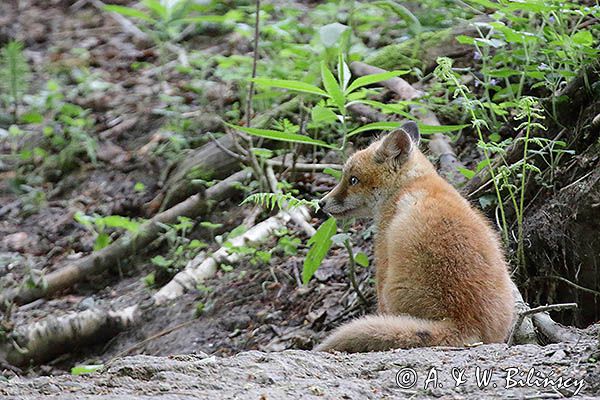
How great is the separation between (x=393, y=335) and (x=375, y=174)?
1.67 meters

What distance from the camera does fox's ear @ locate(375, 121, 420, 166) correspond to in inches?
222

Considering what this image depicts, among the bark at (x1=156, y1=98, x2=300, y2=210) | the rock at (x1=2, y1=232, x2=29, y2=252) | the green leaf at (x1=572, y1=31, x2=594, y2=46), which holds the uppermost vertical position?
the green leaf at (x1=572, y1=31, x2=594, y2=46)

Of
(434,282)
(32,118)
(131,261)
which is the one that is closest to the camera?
(434,282)

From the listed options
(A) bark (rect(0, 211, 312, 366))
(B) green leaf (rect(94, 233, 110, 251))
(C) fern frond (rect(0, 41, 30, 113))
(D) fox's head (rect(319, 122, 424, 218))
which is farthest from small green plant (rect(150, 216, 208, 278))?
(C) fern frond (rect(0, 41, 30, 113))

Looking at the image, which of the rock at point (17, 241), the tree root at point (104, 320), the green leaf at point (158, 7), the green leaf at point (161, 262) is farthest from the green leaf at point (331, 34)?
the rock at point (17, 241)

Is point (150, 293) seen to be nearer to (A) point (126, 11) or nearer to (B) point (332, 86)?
(B) point (332, 86)

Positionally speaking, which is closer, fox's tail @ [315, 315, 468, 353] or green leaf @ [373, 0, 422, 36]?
fox's tail @ [315, 315, 468, 353]

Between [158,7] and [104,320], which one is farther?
[158,7]

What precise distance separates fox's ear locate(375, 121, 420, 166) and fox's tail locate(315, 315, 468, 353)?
1529 millimetres

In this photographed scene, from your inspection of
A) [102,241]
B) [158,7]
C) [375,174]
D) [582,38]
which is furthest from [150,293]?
[582,38]

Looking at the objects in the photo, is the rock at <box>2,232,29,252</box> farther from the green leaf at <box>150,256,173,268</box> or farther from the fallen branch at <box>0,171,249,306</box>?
the green leaf at <box>150,256,173,268</box>

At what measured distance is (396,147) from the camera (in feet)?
18.7

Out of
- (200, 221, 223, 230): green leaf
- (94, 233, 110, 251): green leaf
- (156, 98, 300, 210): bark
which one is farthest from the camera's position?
(156, 98, 300, 210): bark

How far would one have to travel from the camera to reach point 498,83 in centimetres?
762
